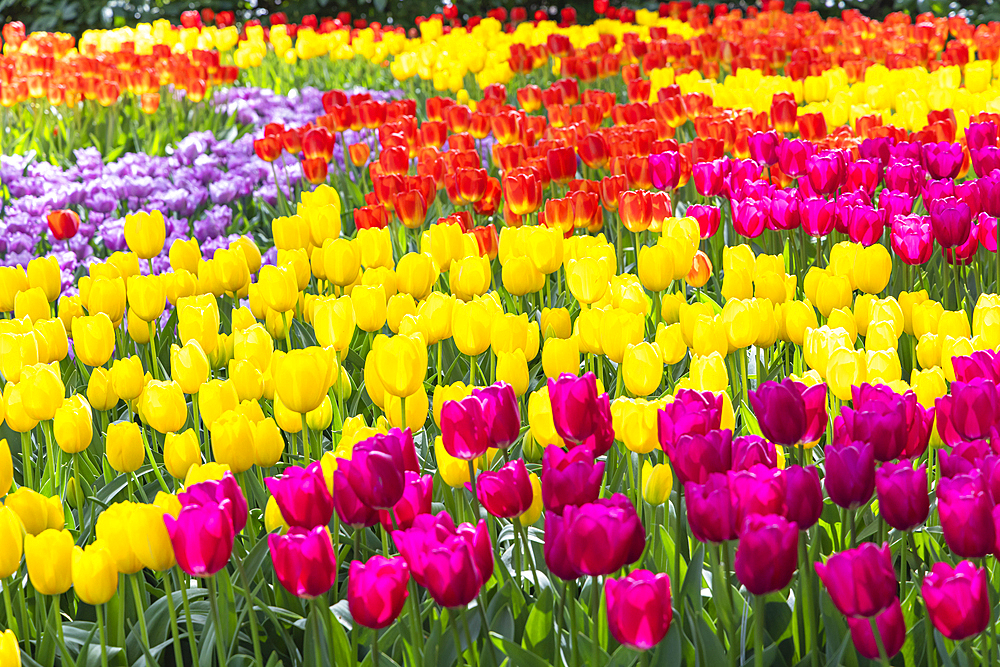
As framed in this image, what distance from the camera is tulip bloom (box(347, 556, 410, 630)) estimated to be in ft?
3.73

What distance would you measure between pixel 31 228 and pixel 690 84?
321 cm

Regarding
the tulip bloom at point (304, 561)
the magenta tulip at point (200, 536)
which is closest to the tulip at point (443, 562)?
the tulip bloom at point (304, 561)

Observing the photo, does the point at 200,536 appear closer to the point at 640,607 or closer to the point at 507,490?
the point at 507,490

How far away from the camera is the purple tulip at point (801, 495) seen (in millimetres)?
1170

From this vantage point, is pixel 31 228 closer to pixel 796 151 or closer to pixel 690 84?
pixel 796 151

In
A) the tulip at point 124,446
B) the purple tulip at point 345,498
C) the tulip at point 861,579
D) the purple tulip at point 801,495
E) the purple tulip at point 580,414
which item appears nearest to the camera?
the tulip at point 861,579

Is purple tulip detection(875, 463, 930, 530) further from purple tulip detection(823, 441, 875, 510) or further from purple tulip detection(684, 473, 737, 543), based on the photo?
purple tulip detection(684, 473, 737, 543)

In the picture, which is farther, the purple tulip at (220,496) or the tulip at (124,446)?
the tulip at (124,446)

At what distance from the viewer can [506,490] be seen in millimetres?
1295

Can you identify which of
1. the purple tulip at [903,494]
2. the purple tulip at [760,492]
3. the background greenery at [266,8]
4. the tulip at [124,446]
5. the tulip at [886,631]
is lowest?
the tulip at [886,631]

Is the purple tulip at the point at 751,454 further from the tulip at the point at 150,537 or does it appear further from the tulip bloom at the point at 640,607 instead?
the tulip at the point at 150,537

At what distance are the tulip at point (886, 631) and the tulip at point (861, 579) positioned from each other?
0.05ft

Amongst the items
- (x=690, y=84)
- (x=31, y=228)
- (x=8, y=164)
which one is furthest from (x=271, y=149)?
(x=690, y=84)

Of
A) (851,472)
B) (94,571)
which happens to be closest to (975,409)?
(851,472)
